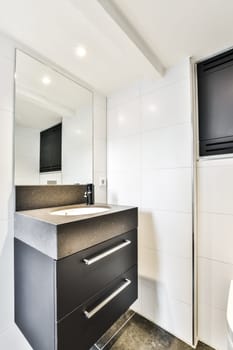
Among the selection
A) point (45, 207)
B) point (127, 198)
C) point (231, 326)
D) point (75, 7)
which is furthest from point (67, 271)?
point (75, 7)

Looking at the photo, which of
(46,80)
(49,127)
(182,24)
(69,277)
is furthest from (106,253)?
(182,24)

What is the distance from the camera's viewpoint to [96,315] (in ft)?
3.21

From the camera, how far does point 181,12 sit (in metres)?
0.99

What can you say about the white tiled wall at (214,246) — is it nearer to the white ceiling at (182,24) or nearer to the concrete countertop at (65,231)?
the concrete countertop at (65,231)

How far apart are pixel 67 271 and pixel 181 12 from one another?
55.3 inches

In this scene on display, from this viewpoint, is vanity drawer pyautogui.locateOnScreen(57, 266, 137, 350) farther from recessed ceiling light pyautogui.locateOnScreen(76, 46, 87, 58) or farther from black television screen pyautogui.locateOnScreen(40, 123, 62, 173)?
recessed ceiling light pyautogui.locateOnScreen(76, 46, 87, 58)

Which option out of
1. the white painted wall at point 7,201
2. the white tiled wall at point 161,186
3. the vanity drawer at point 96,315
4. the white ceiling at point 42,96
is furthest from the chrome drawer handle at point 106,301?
the white ceiling at point 42,96

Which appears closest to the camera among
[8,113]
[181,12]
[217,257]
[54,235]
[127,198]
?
[54,235]

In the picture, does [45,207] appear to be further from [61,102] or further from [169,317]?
[169,317]

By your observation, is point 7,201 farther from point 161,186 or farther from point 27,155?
point 161,186

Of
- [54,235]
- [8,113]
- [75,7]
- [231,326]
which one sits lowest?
[231,326]

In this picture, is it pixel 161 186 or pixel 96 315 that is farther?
pixel 161 186

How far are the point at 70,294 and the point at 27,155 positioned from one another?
86 cm

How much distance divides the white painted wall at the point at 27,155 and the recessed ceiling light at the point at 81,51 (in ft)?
1.91
